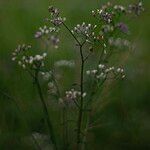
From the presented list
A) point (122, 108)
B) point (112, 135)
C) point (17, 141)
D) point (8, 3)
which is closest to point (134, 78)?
point (122, 108)

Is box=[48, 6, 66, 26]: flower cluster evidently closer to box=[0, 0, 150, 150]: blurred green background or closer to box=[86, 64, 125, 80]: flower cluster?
box=[86, 64, 125, 80]: flower cluster

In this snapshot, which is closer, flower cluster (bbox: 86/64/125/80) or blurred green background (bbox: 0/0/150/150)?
flower cluster (bbox: 86/64/125/80)

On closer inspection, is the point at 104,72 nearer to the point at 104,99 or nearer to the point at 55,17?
the point at 55,17

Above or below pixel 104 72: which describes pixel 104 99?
above

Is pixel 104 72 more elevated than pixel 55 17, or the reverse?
pixel 55 17

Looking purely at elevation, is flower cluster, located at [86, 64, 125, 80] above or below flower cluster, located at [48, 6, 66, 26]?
below

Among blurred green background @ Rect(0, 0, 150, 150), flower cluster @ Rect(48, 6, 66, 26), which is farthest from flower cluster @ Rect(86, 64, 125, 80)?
blurred green background @ Rect(0, 0, 150, 150)

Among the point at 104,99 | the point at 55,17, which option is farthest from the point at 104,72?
the point at 104,99

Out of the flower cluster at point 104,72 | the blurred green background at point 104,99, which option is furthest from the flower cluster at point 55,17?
the blurred green background at point 104,99

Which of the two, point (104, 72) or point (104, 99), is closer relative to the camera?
point (104, 72)
